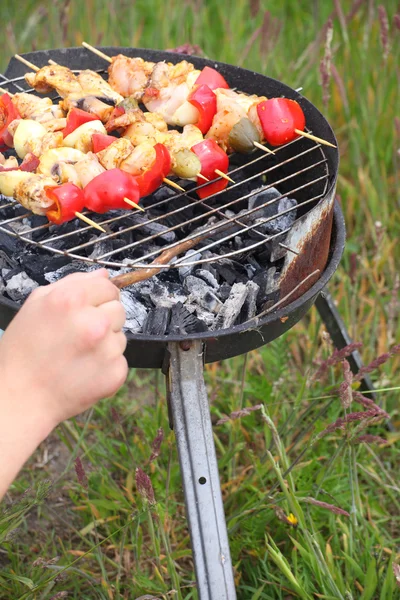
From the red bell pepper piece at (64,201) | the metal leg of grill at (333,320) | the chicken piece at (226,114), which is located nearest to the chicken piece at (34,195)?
the red bell pepper piece at (64,201)

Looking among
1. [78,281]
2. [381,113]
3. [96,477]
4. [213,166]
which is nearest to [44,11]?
[381,113]

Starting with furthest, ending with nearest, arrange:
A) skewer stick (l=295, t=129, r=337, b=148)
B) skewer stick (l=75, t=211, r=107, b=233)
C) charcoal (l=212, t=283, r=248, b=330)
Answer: skewer stick (l=295, t=129, r=337, b=148)
charcoal (l=212, t=283, r=248, b=330)
skewer stick (l=75, t=211, r=107, b=233)

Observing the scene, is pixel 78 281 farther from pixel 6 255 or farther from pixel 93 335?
pixel 6 255

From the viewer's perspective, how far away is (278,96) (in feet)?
8.13

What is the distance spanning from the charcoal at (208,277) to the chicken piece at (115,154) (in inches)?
16.9

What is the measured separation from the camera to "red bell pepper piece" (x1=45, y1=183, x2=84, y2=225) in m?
1.92

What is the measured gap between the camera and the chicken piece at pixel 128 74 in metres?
2.46

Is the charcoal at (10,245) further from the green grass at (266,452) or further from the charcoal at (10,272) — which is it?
the green grass at (266,452)

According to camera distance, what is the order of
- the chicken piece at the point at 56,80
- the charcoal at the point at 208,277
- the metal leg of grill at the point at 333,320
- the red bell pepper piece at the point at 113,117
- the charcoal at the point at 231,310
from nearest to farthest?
the charcoal at the point at 231,310, the charcoal at the point at 208,277, the red bell pepper piece at the point at 113,117, the chicken piece at the point at 56,80, the metal leg of grill at the point at 333,320

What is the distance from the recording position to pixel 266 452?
213cm

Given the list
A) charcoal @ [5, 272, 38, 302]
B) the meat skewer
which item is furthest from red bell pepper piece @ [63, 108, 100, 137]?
charcoal @ [5, 272, 38, 302]

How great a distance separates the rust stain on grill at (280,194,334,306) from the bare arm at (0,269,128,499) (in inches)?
24.0

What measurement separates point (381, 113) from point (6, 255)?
8.92 ft

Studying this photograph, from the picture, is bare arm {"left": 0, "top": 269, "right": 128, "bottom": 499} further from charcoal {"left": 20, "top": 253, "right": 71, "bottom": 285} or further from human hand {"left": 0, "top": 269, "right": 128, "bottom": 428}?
charcoal {"left": 20, "top": 253, "right": 71, "bottom": 285}
